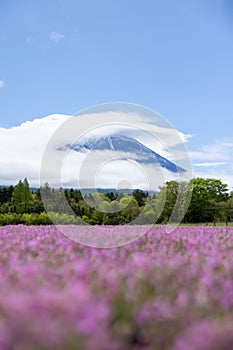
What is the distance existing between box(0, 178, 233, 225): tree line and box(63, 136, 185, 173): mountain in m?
0.84

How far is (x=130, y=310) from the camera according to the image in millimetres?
2689

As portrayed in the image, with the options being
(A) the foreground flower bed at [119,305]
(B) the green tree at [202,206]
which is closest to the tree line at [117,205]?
(B) the green tree at [202,206]

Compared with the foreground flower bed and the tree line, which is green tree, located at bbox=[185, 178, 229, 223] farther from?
the foreground flower bed

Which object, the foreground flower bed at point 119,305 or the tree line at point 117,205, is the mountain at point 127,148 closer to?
the tree line at point 117,205

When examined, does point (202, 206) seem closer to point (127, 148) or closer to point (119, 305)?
point (127, 148)

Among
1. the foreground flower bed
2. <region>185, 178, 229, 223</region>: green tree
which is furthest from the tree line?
the foreground flower bed

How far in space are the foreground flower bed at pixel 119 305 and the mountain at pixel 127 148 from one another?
15.3 ft

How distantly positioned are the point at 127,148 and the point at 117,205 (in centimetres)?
467

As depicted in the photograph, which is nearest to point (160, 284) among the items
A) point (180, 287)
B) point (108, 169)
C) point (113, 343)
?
point (180, 287)

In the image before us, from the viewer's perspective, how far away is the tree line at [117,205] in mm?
12132

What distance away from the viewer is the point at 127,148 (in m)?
9.65

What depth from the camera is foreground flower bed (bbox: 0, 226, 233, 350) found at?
6.48 ft

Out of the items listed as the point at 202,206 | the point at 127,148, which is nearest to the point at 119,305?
the point at 127,148

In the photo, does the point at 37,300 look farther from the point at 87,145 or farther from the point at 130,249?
the point at 87,145
